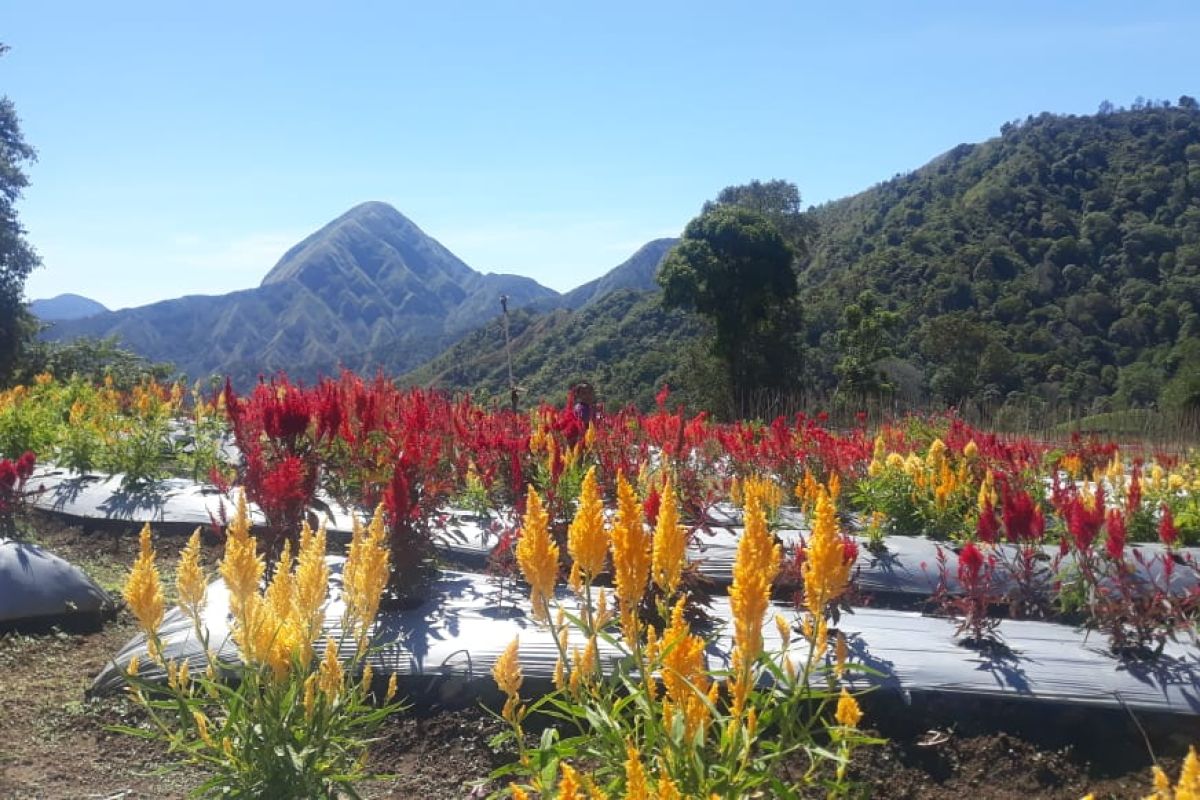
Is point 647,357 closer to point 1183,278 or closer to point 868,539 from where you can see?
point 1183,278

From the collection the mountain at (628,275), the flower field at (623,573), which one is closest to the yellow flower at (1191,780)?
the flower field at (623,573)

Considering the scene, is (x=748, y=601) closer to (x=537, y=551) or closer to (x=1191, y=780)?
(x=537, y=551)

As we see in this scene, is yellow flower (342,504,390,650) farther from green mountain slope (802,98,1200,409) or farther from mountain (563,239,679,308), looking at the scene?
mountain (563,239,679,308)

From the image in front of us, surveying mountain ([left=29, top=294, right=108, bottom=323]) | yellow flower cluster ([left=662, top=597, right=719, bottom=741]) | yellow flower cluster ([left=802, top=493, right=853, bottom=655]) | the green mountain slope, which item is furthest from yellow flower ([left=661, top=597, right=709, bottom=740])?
mountain ([left=29, top=294, right=108, bottom=323])

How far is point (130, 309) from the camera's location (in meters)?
93.2

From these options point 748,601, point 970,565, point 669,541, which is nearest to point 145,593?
point 669,541

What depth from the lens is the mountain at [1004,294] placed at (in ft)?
81.3

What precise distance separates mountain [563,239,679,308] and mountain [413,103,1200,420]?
51.6 m

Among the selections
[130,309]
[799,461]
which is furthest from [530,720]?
[130,309]

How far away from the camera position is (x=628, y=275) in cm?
9944

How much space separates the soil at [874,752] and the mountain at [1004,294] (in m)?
16.0

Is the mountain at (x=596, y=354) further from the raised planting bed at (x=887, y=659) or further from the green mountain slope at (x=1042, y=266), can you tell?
the raised planting bed at (x=887, y=659)

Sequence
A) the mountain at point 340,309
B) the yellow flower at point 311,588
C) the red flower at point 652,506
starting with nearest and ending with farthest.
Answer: the yellow flower at point 311,588, the red flower at point 652,506, the mountain at point 340,309

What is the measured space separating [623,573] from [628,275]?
98908 millimetres
